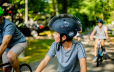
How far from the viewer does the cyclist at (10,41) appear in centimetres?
294

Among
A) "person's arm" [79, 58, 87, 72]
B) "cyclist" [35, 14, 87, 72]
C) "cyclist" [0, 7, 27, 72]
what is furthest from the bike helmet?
"cyclist" [0, 7, 27, 72]

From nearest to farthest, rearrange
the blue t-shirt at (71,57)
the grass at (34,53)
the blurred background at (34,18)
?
A: the blue t-shirt at (71,57) < the blurred background at (34,18) < the grass at (34,53)

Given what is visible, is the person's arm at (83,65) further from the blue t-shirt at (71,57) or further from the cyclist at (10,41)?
the cyclist at (10,41)

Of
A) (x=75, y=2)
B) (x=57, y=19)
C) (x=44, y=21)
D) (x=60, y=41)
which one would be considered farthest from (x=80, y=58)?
(x=44, y=21)

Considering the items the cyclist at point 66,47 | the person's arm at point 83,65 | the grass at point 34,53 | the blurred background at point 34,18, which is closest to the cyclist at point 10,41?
the cyclist at point 66,47

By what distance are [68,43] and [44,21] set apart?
25.1 metres

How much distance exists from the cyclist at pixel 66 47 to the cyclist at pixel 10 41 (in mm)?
943

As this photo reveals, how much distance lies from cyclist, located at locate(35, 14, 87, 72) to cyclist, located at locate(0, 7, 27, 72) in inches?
37.1

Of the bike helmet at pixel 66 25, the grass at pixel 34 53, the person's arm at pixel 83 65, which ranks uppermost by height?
the bike helmet at pixel 66 25

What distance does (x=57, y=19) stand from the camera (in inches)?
91.8

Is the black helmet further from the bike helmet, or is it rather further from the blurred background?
the blurred background

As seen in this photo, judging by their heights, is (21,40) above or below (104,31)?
above

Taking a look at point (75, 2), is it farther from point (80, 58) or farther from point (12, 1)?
point (80, 58)

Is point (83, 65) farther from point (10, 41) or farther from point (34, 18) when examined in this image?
point (34, 18)
